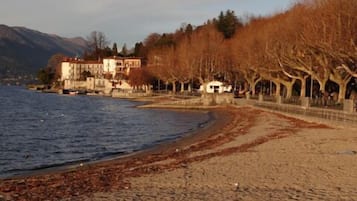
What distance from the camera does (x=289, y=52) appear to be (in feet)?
209

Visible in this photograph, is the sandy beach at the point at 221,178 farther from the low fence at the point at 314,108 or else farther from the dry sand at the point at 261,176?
the low fence at the point at 314,108

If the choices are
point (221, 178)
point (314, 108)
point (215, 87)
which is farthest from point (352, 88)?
point (221, 178)

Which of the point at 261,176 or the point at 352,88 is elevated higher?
the point at 352,88

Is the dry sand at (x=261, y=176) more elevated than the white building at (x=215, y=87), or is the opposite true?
the white building at (x=215, y=87)

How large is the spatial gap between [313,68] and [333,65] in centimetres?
482

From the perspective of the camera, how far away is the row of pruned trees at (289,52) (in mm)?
48125

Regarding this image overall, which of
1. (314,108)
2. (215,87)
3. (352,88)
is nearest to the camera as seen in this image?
(314,108)

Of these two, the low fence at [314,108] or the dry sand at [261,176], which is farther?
the low fence at [314,108]

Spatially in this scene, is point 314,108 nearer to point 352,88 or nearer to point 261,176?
point 352,88

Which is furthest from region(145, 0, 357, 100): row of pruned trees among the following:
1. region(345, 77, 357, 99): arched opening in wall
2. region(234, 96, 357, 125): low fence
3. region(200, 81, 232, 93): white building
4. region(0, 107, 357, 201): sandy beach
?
region(0, 107, 357, 201): sandy beach

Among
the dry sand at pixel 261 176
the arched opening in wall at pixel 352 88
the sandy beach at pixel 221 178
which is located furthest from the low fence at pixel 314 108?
the sandy beach at pixel 221 178

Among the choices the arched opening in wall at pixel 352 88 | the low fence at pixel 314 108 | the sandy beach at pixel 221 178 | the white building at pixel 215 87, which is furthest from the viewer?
the white building at pixel 215 87

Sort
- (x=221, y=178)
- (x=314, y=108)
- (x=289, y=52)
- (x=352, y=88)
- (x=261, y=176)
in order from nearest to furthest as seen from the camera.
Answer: (x=221, y=178)
(x=261, y=176)
(x=314, y=108)
(x=289, y=52)
(x=352, y=88)

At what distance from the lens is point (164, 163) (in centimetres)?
2342
